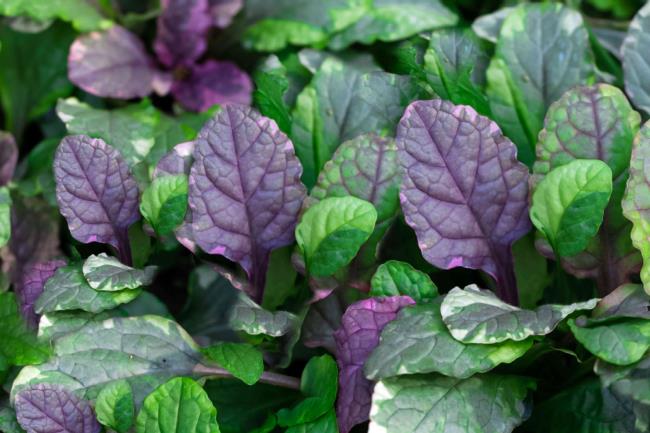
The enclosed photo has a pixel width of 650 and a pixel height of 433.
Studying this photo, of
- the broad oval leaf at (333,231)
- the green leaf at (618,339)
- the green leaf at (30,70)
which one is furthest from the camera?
the green leaf at (30,70)

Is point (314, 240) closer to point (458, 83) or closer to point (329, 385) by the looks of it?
point (329, 385)

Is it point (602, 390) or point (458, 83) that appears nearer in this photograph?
point (602, 390)

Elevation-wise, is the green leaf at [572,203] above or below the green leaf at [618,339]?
above

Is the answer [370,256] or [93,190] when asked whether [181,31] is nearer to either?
[93,190]

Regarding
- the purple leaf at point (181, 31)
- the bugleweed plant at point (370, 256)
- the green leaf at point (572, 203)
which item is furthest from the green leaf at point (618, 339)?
the purple leaf at point (181, 31)

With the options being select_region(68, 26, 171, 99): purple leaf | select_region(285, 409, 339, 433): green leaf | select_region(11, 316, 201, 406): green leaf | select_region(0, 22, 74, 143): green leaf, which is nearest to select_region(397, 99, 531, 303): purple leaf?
select_region(285, 409, 339, 433): green leaf

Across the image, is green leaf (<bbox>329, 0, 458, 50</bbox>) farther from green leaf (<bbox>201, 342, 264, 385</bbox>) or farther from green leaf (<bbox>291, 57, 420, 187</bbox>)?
green leaf (<bbox>201, 342, 264, 385</bbox>)

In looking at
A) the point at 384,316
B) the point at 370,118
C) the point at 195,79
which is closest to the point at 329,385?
the point at 384,316

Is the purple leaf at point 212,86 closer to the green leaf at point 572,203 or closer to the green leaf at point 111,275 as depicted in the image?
the green leaf at point 111,275
